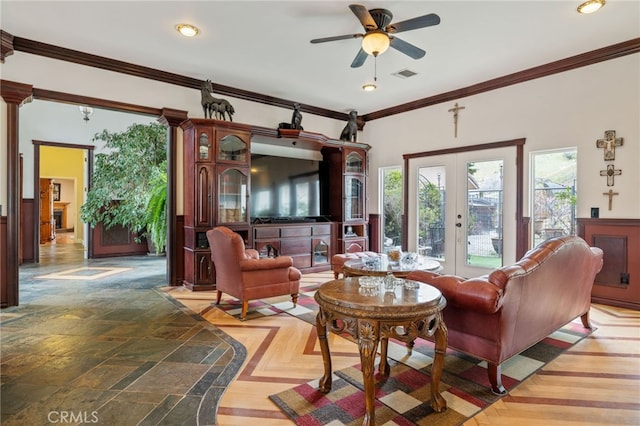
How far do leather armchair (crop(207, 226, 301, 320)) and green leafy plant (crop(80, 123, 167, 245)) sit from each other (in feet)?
13.8

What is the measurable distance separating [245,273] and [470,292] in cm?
220

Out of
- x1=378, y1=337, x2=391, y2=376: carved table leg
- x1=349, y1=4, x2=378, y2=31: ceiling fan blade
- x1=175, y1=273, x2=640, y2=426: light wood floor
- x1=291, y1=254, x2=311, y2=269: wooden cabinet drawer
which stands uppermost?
x1=349, y1=4, x2=378, y2=31: ceiling fan blade

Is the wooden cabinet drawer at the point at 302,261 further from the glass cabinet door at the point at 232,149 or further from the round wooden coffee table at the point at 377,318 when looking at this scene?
the round wooden coffee table at the point at 377,318

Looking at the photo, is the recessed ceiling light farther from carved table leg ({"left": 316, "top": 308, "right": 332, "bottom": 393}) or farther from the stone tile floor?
carved table leg ({"left": 316, "top": 308, "right": 332, "bottom": 393})

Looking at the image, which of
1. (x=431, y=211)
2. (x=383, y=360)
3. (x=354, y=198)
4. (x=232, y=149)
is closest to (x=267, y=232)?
(x=232, y=149)

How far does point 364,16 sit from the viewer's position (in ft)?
9.39

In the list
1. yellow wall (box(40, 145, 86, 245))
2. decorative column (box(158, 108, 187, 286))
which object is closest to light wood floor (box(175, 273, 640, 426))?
decorative column (box(158, 108, 187, 286))

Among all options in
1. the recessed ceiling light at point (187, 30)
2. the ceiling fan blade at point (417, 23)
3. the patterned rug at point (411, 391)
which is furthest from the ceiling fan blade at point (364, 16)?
the patterned rug at point (411, 391)

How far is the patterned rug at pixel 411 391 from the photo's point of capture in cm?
187

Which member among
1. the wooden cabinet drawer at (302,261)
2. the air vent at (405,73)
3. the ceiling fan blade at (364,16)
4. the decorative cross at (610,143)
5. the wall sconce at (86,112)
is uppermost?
the wall sconce at (86,112)

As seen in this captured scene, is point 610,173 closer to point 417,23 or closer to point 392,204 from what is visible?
point 417,23

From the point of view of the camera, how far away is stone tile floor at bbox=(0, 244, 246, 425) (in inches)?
75.9

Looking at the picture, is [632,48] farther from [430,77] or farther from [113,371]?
[113,371]

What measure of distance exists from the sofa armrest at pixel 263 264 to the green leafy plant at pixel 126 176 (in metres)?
4.61
